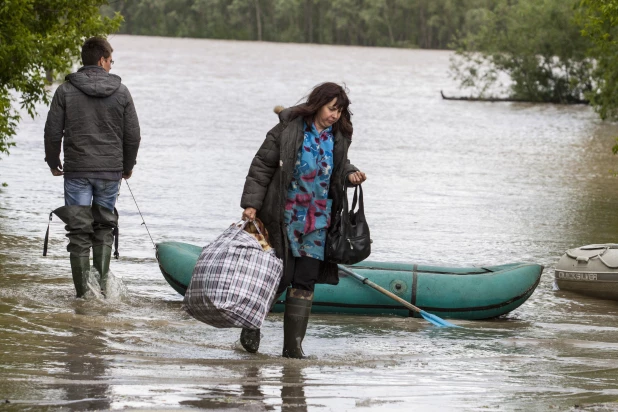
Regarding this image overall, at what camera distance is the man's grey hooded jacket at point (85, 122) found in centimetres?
686

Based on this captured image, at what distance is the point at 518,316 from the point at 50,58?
588cm

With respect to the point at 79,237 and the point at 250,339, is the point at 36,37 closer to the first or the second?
the point at 79,237

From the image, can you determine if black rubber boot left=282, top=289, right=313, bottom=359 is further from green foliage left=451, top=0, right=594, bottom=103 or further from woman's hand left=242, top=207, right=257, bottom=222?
green foliage left=451, top=0, right=594, bottom=103

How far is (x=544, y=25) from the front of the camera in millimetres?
42281

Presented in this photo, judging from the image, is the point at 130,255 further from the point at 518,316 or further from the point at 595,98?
the point at 595,98

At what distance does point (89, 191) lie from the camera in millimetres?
6988

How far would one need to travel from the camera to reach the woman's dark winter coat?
5602 millimetres

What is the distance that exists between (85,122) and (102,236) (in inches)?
31.2

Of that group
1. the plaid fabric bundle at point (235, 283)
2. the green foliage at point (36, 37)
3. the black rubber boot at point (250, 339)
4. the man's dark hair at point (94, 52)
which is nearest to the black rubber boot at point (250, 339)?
the black rubber boot at point (250, 339)

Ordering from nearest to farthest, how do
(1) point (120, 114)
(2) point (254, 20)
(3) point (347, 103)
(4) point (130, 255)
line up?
(3) point (347, 103)
(1) point (120, 114)
(4) point (130, 255)
(2) point (254, 20)

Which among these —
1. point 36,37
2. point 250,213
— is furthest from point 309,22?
point 250,213

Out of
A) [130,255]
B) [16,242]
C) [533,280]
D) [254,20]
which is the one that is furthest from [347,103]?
[254,20]

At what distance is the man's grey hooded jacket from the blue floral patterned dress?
174 centimetres

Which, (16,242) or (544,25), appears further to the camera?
(544,25)
